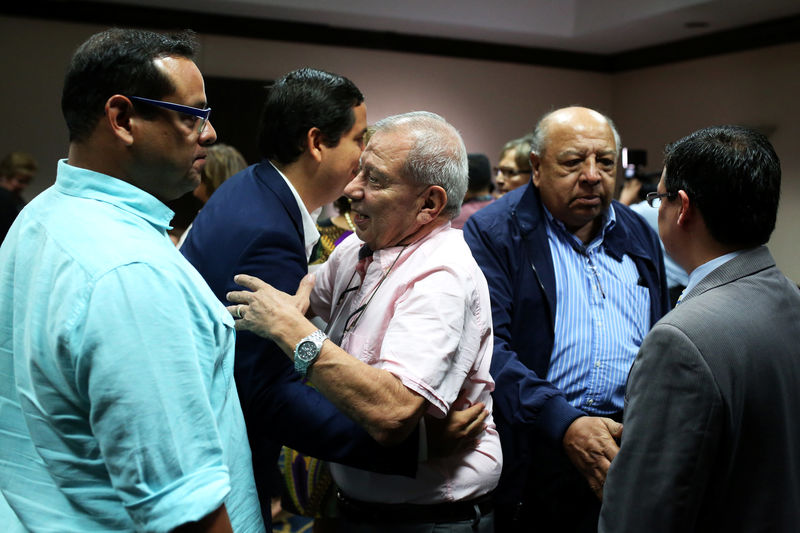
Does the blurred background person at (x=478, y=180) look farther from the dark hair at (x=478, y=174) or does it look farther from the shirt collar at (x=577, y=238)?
the shirt collar at (x=577, y=238)

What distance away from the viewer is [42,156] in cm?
627

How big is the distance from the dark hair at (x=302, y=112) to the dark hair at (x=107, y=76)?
1.82 feet

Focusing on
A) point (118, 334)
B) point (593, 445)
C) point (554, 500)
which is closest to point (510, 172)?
point (554, 500)

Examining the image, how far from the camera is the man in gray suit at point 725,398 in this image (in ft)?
3.90

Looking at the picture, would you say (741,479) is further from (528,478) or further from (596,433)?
(528,478)

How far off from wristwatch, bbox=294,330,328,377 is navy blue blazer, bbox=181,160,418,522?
11 centimetres

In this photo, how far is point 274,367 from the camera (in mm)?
1393

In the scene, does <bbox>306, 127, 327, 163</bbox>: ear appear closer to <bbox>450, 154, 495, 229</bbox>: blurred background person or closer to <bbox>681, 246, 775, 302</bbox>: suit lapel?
<bbox>681, 246, 775, 302</bbox>: suit lapel

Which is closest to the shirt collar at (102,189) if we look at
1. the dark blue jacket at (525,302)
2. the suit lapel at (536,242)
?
the dark blue jacket at (525,302)

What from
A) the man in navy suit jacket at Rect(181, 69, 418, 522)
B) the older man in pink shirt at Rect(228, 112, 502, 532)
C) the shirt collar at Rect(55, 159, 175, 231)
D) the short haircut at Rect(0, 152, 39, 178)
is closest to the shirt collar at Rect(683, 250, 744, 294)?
the older man in pink shirt at Rect(228, 112, 502, 532)

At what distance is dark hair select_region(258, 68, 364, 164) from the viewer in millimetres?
1615

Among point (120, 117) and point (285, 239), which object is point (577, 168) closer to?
point (285, 239)

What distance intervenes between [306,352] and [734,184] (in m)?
0.83

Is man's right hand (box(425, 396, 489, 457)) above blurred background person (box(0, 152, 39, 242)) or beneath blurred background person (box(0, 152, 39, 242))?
beneath
